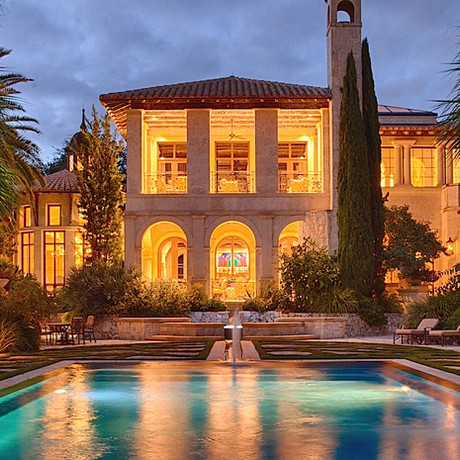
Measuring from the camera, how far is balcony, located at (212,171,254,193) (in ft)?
89.4

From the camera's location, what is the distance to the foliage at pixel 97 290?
22547mm

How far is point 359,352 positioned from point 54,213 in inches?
892

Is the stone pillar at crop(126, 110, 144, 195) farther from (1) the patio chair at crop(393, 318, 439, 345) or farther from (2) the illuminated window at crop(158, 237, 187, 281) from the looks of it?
(1) the patio chair at crop(393, 318, 439, 345)

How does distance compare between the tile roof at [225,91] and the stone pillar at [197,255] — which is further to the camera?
the tile roof at [225,91]

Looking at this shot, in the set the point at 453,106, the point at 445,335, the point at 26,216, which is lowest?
the point at 445,335

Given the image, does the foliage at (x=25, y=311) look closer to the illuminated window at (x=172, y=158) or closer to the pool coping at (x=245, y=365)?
the pool coping at (x=245, y=365)

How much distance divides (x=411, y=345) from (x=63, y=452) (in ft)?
42.8

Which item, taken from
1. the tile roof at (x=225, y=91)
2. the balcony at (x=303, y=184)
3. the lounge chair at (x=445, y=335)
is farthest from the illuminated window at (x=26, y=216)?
the lounge chair at (x=445, y=335)

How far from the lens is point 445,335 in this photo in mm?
18297

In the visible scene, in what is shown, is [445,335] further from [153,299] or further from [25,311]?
[25,311]

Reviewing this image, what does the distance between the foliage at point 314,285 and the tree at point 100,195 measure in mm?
9494

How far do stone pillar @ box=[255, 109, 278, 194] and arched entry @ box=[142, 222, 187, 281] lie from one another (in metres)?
4.19

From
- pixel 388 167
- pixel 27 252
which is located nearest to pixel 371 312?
pixel 388 167

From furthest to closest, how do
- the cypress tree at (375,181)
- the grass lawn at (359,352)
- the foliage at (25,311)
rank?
the cypress tree at (375,181) < the foliage at (25,311) < the grass lawn at (359,352)
